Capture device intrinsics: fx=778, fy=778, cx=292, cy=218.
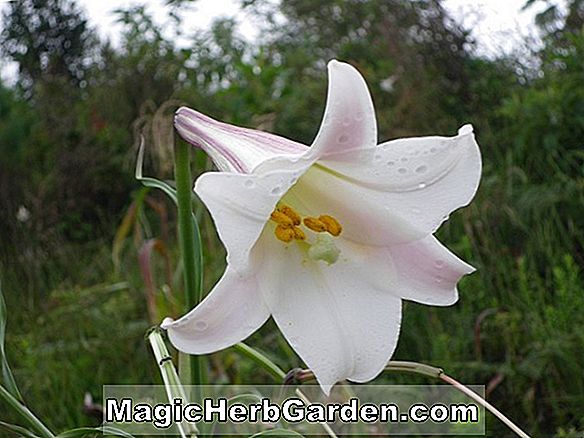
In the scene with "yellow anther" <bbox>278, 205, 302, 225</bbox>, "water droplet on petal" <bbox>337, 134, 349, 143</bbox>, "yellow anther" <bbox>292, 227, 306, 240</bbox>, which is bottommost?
"yellow anther" <bbox>292, 227, 306, 240</bbox>

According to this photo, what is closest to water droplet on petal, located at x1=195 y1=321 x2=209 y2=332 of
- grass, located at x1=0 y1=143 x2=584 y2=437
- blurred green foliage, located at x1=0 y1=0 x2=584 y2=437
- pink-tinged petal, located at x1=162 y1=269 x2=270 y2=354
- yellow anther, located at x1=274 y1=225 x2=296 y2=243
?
pink-tinged petal, located at x1=162 y1=269 x2=270 y2=354

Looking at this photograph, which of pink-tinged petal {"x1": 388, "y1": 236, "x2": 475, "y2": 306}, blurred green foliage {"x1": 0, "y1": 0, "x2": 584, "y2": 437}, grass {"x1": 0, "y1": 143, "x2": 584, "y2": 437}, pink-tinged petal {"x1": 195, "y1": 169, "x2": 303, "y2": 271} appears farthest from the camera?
blurred green foliage {"x1": 0, "y1": 0, "x2": 584, "y2": 437}

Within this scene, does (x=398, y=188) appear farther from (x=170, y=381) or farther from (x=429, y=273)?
(x=170, y=381)

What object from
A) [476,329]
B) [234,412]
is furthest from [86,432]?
[476,329]

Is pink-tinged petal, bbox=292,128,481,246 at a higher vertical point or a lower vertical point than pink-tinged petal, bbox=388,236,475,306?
higher

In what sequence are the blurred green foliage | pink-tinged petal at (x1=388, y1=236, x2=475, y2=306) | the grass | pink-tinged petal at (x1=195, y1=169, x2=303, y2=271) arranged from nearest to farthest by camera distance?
pink-tinged petal at (x1=195, y1=169, x2=303, y2=271) → pink-tinged petal at (x1=388, y1=236, x2=475, y2=306) → the grass → the blurred green foliage

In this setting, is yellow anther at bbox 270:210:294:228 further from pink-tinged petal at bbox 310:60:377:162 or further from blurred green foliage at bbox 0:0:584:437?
blurred green foliage at bbox 0:0:584:437
